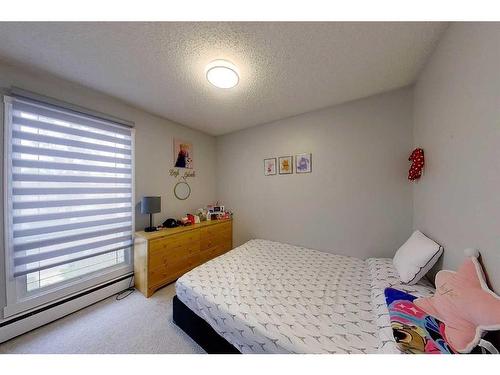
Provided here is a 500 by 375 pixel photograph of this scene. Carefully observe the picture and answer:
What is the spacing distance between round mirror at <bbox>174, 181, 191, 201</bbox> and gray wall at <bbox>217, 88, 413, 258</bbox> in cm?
99

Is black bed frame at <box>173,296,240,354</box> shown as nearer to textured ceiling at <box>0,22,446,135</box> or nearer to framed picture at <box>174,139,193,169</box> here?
framed picture at <box>174,139,193,169</box>

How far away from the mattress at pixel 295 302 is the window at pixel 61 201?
1254 mm

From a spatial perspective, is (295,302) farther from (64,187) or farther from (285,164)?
(64,187)

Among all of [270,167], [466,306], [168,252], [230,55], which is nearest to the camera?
[466,306]

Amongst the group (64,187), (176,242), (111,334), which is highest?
(64,187)

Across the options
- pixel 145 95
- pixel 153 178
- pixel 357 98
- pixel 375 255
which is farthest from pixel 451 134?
pixel 153 178

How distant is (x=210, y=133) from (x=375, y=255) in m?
3.22

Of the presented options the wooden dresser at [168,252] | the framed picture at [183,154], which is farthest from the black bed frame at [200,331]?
the framed picture at [183,154]

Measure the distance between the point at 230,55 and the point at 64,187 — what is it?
2.05 metres

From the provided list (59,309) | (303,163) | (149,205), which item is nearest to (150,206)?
(149,205)

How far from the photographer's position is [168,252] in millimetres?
2223

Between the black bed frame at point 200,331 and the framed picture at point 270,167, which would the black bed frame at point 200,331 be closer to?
the black bed frame at point 200,331

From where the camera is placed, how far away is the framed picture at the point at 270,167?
2777mm
